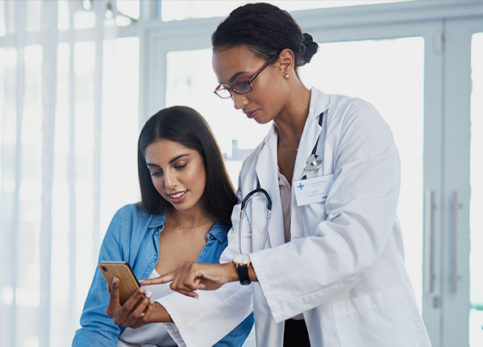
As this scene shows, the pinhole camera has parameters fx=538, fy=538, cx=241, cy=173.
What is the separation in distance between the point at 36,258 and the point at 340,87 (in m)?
1.78

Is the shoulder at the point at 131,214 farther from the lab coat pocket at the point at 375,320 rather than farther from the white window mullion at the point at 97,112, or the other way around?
the white window mullion at the point at 97,112

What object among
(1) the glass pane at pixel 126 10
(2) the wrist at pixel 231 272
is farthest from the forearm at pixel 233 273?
(1) the glass pane at pixel 126 10

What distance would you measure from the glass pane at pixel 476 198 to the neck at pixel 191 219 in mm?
1418

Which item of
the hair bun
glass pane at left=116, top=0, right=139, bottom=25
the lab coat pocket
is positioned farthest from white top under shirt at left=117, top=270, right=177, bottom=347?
glass pane at left=116, top=0, right=139, bottom=25

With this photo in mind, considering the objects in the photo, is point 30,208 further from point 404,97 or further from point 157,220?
point 404,97

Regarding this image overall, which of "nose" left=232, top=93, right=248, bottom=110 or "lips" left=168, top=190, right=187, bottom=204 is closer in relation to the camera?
"nose" left=232, top=93, right=248, bottom=110

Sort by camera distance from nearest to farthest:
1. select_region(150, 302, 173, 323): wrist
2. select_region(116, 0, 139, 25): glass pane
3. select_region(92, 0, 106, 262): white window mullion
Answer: select_region(150, 302, 173, 323): wrist
select_region(92, 0, 106, 262): white window mullion
select_region(116, 0, 139, 25): glass pane

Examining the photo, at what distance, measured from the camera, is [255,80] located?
1430 mm

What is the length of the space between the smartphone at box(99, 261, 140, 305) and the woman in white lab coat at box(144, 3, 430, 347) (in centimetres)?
7

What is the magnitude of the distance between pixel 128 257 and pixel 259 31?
2.75 ft

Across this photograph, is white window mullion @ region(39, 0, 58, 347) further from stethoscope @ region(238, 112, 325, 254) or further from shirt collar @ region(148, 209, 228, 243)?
stethoscope @ region(238, 112, 325, 254)

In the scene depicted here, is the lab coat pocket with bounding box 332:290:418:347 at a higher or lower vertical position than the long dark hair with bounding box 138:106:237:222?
lower

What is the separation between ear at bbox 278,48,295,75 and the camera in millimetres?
1449

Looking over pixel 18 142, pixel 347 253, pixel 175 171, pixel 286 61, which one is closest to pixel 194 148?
pixel 175 171
